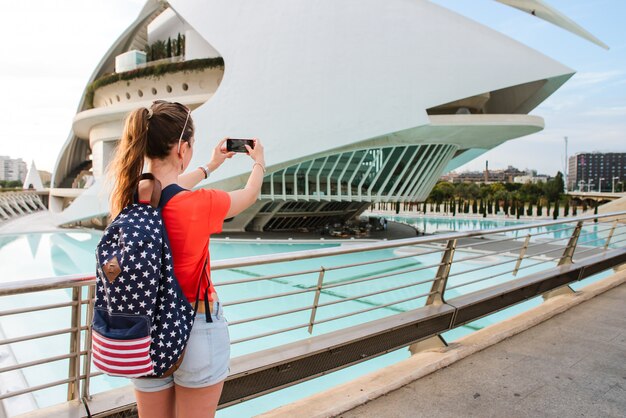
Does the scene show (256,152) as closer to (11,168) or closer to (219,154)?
(219,154)

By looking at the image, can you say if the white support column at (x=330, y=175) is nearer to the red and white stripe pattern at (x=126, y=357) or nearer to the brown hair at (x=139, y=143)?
the brown hair at (x=139, y=143)

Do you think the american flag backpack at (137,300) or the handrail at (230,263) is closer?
the american flag backpack at (137,300)

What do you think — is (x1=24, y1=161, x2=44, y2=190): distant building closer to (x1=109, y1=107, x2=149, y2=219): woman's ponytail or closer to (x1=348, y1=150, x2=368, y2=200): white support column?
(x1=348, y1=150, x2=368, y2=200): white support column

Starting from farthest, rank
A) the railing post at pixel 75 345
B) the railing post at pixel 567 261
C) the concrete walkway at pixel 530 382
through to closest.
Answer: the railing post at pixel 567 261 < the concrete walkway at pixel 530 382 < the railing post at pixel 75 345

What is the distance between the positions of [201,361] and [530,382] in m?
1.77

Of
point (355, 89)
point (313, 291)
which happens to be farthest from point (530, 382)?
point (355, 89)

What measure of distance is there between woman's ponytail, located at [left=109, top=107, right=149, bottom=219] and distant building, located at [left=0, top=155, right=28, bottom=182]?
136 metres

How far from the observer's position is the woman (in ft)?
3.45

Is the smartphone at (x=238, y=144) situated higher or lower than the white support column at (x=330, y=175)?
lower

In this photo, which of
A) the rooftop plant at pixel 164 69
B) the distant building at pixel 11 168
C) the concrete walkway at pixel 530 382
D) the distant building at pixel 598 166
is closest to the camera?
the concrete walkway at pixel 530 382

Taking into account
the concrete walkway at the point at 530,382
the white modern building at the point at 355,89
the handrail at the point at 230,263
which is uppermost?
the white modern building at the point at 355,89

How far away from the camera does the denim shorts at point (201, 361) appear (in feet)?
3.50

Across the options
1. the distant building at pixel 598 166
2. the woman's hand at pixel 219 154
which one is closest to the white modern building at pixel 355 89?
the woman's hand at pixel 219 154

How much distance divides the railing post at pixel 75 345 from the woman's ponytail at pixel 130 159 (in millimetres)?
535
